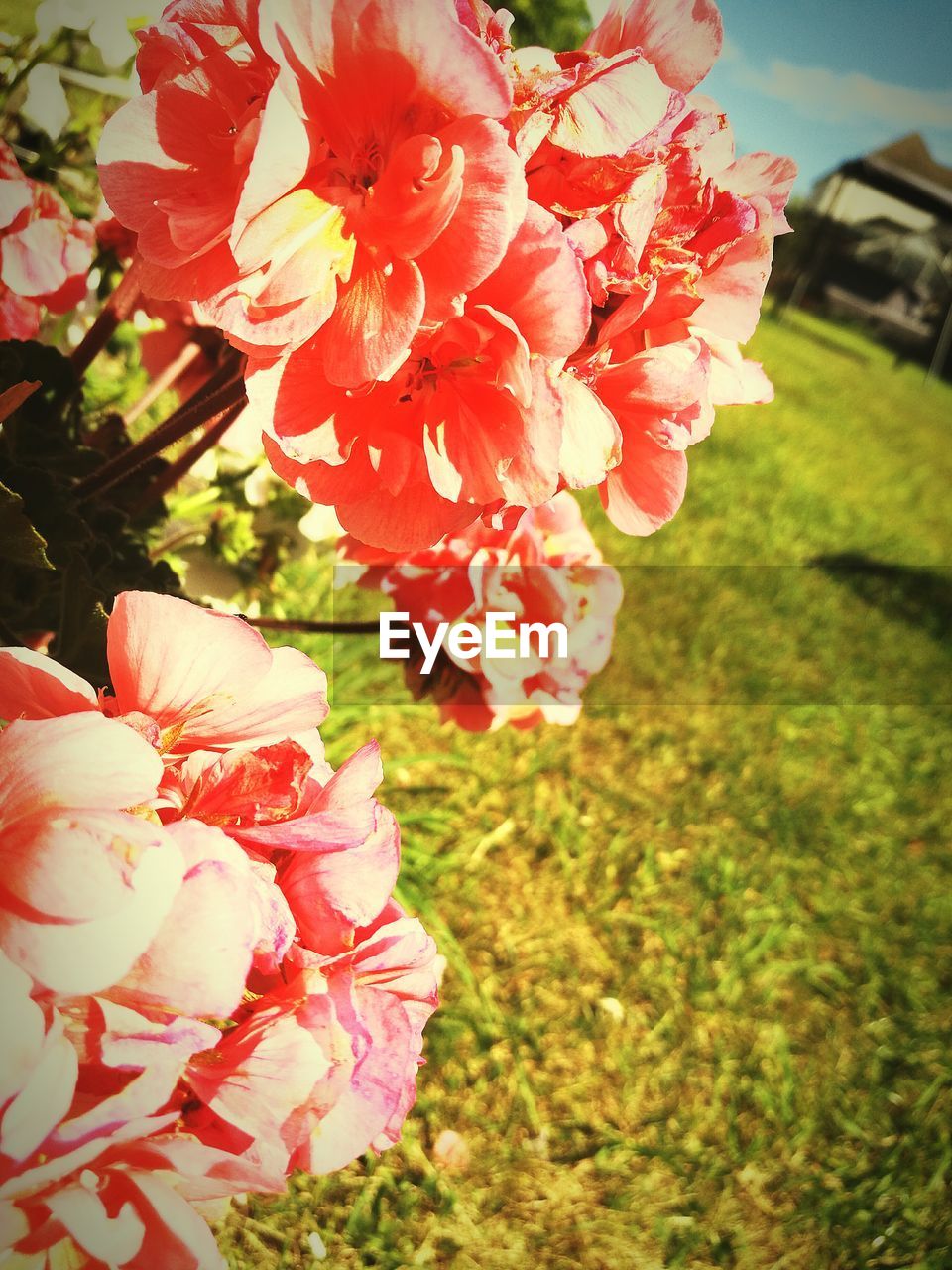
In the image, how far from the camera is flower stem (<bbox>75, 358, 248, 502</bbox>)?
0.54 m

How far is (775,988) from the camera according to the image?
1307mm

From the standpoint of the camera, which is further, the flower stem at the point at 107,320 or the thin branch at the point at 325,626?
the thin branch at the point at 325,626

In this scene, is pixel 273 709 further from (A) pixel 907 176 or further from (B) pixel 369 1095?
(A) pixel 907 176

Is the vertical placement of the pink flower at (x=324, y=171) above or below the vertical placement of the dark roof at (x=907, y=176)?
below

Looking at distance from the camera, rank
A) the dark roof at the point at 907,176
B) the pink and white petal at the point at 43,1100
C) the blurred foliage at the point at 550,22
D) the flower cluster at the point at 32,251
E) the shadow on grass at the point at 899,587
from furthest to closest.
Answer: the blurred foliage at the point at 550,22 → the dark roof at the point at 907,176 → the shadow on grass at the point at 899,587 → the flower cluster at the point at 32,251 → the pink and white petal at the point at 43,1100

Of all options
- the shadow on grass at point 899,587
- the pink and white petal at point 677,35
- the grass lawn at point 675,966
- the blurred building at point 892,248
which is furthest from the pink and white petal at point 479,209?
the blurred building at point 892,248

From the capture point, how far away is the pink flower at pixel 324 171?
357 millimetres

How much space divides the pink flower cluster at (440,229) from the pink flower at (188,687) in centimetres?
9

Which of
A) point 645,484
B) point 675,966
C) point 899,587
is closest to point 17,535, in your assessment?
point 645,484

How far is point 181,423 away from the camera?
0.57m

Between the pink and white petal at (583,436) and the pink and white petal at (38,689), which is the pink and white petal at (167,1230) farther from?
the pink and white petal at (583,436)

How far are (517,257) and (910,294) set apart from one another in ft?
36.6

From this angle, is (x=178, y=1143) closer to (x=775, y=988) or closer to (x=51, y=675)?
(x=51, y=675)

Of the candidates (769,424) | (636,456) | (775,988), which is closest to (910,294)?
(769,424)
